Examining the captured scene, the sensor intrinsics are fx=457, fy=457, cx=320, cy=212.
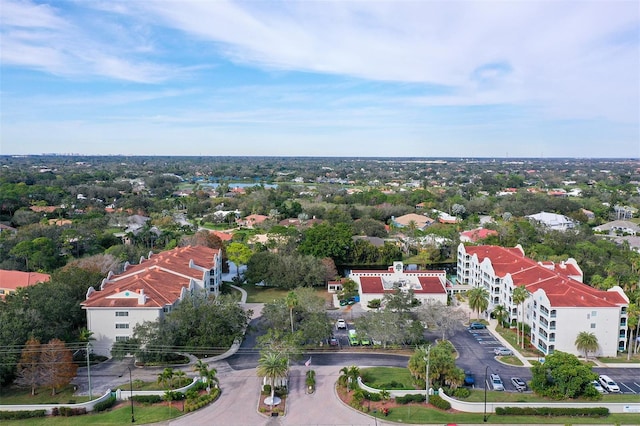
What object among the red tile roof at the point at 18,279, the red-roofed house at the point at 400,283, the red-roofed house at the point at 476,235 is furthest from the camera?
the red-roofed house at the point at 476,235

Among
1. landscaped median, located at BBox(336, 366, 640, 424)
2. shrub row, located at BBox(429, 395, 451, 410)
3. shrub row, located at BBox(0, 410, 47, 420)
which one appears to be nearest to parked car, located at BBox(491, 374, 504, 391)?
landscaped median, located at BBox(336, 366, 640, 424)

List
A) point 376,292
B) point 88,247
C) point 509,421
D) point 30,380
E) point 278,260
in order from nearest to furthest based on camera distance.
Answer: point 509,421, point 30,380, point 376,292, point 278,260, point 88,247

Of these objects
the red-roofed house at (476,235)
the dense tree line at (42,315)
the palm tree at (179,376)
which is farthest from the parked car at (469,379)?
the red-roofed house at (476,235)

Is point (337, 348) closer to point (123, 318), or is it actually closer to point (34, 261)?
point (123, 318)

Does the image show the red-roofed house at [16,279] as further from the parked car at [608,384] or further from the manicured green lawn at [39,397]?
the parked car at [608,384]

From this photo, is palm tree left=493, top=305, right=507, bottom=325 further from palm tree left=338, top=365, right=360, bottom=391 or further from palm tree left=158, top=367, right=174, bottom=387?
palm tree left=158, top=367, right=174, bottom=387

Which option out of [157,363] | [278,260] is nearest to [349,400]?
[157,363]
